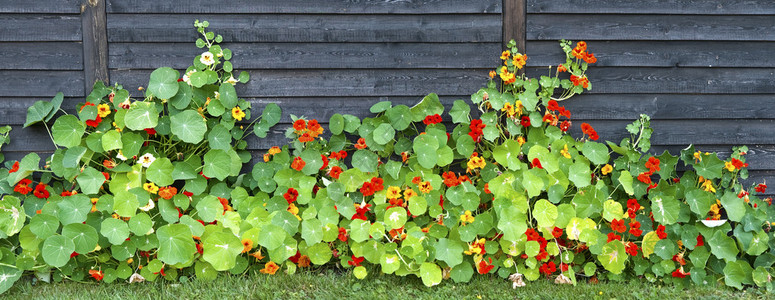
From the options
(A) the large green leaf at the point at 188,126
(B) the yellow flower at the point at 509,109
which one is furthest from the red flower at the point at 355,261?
(B) the yellow flower at the point at 509,109

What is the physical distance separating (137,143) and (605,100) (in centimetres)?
259

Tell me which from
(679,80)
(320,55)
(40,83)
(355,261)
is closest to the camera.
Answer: (355,261)

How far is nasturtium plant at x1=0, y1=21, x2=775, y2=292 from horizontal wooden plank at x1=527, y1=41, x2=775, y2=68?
0.28 feet

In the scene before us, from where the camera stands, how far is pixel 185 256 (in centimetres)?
268

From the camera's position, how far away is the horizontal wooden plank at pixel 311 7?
3.01 meters

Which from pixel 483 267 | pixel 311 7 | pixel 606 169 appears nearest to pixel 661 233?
pixel 606 169

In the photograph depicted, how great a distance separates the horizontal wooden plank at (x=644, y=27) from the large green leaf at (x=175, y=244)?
210 cm

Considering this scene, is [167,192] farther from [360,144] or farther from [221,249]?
[360,144]

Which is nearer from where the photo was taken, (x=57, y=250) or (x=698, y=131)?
(x=57, y=250)

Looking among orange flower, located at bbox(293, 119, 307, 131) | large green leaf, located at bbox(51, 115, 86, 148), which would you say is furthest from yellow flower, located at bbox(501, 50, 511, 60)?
large green leaf, located at bbox(51, 115, 86, 148)

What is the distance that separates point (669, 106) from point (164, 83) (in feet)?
9.25

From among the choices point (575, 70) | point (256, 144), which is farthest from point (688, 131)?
point (256, 144)

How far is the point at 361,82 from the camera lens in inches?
125

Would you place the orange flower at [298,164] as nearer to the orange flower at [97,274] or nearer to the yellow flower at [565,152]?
the orange flower at [97,274]
